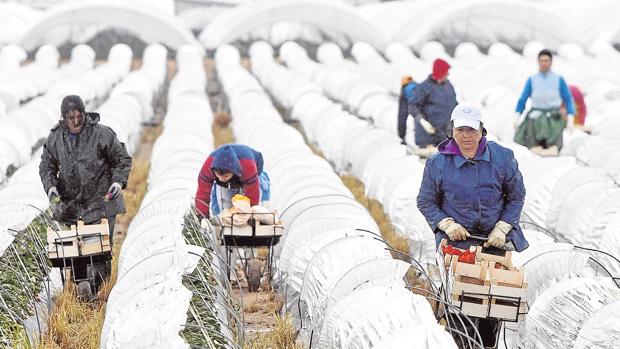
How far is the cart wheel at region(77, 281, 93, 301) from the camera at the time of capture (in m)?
6.99

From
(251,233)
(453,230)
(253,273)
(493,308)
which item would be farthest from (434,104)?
(493,308)

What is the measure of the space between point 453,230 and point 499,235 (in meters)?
0.26

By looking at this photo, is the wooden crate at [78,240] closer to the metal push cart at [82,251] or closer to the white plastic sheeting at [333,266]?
the metal push cart at [82,251]

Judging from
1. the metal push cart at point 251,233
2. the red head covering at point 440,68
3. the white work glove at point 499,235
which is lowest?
the metal push cart at point 251,233

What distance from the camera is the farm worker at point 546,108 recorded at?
407 inches

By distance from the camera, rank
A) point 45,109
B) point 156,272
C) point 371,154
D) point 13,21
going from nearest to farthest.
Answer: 1. point 156,272
2. point 371,154
3. point 45,109
4. point 13,21

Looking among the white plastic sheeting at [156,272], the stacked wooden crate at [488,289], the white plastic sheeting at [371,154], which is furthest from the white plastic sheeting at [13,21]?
the stacked wooden crate at [488,289]

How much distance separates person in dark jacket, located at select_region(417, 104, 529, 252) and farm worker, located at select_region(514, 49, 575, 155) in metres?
5.02

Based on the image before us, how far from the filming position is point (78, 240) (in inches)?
261

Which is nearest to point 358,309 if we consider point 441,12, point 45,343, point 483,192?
point 483,192

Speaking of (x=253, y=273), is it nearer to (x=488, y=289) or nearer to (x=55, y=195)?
(x=55, y=195)

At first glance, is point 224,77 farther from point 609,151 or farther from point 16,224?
point 16,224

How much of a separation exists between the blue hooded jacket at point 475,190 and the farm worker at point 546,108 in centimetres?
501

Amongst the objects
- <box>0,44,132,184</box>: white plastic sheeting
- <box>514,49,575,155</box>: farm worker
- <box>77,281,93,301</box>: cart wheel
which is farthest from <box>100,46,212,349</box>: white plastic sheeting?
<box>514,49,575,155</box>: farm worker
